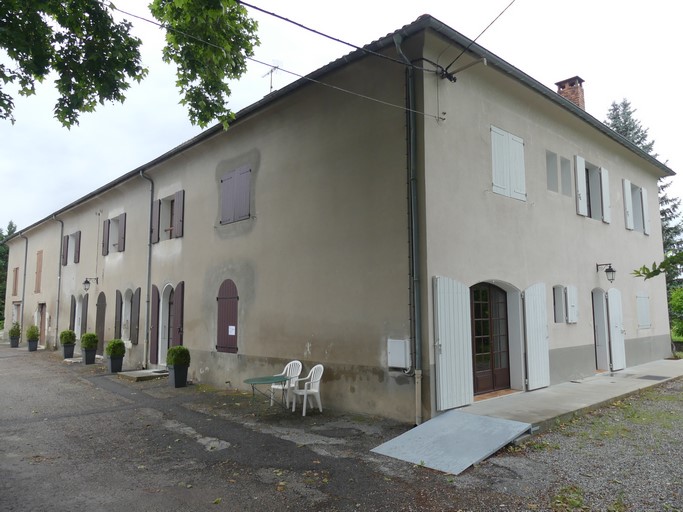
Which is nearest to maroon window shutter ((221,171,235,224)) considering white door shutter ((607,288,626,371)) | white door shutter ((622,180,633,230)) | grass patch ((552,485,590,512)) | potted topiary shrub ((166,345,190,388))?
potted topiary shrub ((166,345,190,388))

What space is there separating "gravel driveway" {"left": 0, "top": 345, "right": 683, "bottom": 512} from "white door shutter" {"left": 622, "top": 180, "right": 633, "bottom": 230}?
19.0 ft

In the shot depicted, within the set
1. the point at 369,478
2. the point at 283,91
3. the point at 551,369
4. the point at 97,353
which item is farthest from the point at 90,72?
the point at 97,353

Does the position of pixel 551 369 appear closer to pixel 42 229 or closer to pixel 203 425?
pixel 203 425

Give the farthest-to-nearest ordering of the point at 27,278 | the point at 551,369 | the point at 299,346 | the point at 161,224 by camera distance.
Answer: the point at 27,278 → the point at 161,224 → the point at 551,369 → the point at 299,346

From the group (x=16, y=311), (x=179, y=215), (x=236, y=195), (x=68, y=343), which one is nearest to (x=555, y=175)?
(x=236, y=195)

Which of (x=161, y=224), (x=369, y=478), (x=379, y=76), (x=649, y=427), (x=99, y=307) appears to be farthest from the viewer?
(x=99, y=307)

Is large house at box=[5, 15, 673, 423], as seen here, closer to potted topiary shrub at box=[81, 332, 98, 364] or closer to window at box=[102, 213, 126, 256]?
potted topiary shrub at box=[81, 332, 98, 364]

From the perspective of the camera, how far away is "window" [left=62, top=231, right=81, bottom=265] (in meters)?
18.5

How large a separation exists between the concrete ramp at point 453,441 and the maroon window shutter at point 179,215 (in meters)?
8.49

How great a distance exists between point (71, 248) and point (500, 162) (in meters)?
17.2

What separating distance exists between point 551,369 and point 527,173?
3868 mm

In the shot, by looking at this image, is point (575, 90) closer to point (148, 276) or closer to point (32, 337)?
point (148, 276)

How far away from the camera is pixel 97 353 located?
54.1ft

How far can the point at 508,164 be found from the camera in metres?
8.88
